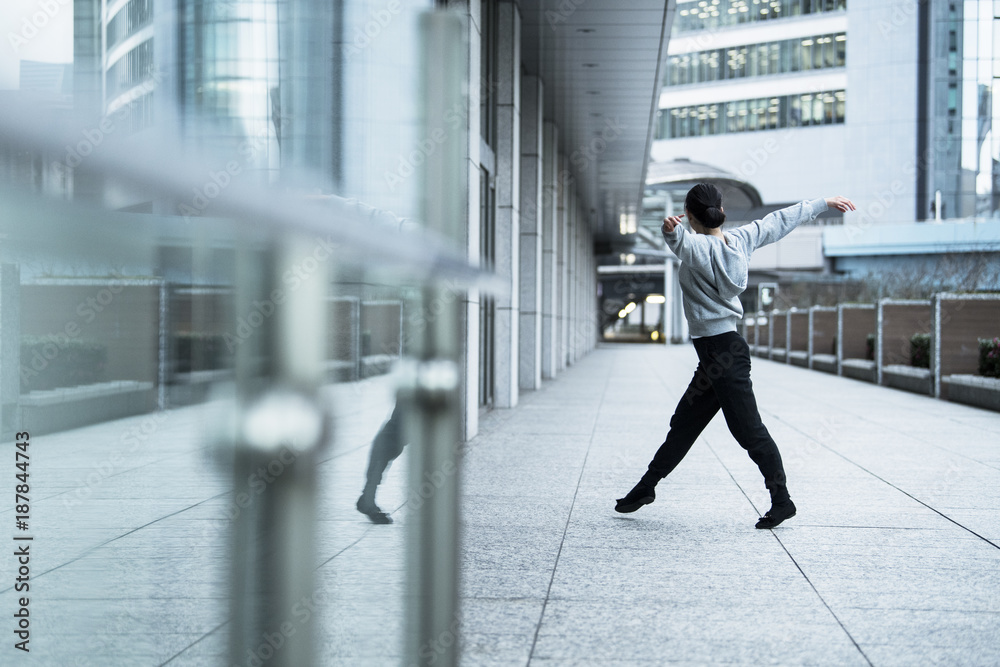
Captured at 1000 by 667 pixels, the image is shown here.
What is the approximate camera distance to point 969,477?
692 cm

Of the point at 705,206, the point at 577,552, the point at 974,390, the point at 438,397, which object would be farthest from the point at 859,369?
the point at 438,397

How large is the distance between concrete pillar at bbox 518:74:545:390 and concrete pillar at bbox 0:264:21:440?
1499cm

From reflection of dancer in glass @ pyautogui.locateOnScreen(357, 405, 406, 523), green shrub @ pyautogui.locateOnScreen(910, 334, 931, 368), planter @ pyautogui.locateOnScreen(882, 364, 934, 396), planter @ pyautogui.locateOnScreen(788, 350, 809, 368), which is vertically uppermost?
reflection of dancer in glass @ pyautogui.locateOnScreen(357, 405, 406, 523)

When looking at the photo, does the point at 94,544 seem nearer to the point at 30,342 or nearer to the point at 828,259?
the point at 30,342

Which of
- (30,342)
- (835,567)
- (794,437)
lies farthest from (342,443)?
(794,437)

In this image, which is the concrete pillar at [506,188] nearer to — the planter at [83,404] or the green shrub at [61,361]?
the planter at [83,404]

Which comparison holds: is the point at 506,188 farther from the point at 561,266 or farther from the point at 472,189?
the point at 561,266

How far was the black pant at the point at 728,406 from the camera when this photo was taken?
4.94 metres

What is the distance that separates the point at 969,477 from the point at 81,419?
273 inches

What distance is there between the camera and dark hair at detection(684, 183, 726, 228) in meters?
5.18

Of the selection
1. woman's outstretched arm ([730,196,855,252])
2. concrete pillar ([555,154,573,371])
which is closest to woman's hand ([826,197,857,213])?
woman's outstretched arm ([730,196,855,252])

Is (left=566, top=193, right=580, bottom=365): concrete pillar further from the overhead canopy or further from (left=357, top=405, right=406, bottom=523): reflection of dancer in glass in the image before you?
(left=357, top=405, right=406, bottom=523): reflection of dancer in glass

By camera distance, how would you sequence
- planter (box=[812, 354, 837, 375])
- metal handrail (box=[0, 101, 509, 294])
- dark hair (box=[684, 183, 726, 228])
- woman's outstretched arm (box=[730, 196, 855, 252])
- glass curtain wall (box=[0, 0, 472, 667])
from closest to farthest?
metal handrail (box=[0, 101, 509, 294]) < glass curtain wall (box=[0, 0, 472, 667]) < woman's outstretched arm (box=[730, 196, 855, 252]) < dark hair (box=[684, 183, 726, 228]) < planter (box=[812, 354, 837, 375])

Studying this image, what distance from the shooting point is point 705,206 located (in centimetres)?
518
